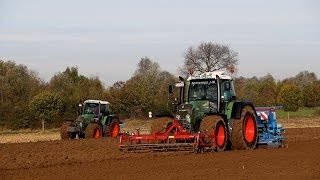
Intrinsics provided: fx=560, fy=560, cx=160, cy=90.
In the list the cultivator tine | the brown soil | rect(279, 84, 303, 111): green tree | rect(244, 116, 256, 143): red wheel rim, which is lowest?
the brown soil

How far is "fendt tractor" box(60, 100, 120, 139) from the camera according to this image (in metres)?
24.9

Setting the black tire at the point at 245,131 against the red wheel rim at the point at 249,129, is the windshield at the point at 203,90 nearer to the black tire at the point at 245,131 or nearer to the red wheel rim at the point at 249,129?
the black tire at the point at 245,131

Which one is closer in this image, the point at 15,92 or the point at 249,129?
the point at 249,129

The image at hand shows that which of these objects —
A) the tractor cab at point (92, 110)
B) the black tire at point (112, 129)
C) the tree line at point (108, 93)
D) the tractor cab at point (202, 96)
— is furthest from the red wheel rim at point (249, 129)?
the tree line at point (108, 93)

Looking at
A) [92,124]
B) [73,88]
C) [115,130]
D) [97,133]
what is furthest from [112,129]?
[73,88]

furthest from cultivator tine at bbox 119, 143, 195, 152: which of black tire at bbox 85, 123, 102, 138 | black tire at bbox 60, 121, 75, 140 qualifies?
black tire at bbox 60, 121, 75, 140

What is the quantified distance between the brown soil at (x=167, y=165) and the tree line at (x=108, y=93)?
1716 cm

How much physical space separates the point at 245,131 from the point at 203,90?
1751mm

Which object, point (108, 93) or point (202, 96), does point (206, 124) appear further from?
point (108, 93)

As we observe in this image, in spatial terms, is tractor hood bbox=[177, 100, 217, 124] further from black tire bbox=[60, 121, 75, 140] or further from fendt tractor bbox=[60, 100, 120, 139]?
black tire bbox=[60, 121, 75, 140]

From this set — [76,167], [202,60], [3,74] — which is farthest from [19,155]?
[202,60]

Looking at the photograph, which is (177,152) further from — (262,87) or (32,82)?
(262,87)

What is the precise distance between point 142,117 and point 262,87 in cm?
2804

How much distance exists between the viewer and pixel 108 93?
55594 mm
